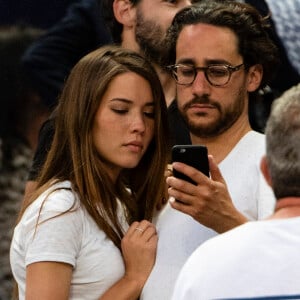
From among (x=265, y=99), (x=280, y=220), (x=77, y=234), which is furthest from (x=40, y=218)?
(x=265, y=99)

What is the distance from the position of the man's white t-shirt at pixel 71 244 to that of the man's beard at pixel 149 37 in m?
1.05

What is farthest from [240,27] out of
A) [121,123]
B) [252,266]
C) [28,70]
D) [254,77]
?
[28,70]

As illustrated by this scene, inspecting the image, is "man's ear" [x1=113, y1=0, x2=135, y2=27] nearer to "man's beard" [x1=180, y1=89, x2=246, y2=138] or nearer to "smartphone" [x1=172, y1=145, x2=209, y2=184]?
"man's beard" [x1=180, y1=89, x2=246, y2=138]

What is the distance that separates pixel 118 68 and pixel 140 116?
5.6 inches

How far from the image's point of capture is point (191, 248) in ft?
9.53

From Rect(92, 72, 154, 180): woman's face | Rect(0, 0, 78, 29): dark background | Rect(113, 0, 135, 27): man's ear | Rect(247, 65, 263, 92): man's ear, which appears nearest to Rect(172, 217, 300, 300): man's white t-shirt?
Rect(92, 72, 154, 180): woman's face

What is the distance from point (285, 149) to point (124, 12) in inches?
82.7

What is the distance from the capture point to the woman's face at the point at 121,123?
2996 mm

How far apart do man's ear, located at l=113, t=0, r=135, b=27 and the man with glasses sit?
0.80 m

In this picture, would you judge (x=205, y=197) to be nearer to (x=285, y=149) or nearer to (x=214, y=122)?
(x=214, y=122)

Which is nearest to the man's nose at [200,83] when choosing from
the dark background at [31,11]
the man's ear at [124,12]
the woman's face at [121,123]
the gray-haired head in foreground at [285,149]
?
the woman's face at [121,123]

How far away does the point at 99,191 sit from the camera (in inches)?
117

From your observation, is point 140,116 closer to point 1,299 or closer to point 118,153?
point 118,153

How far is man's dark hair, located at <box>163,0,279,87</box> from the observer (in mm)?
3152
